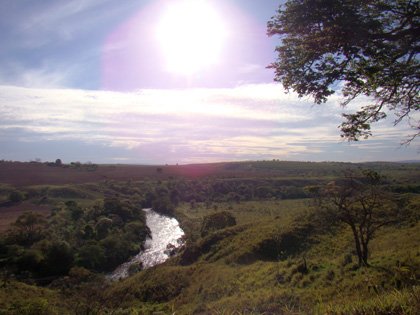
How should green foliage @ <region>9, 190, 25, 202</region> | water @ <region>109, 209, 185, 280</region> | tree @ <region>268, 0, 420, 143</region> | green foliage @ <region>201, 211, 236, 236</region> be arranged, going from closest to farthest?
1. tree @ <region>268, 0, 420, 143</region>
2. water @ <region>109, 209, 185, 280</region>
3. green foliage @ <region>201, 211, 236, 236</region>
4. green foliage @ <region>9, 190, 25, 202</region>

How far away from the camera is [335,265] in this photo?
21484 mm

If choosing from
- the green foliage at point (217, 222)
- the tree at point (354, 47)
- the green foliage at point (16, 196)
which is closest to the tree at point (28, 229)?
the green foliage at point (217, 222)

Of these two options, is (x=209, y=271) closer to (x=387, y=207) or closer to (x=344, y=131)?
(x=387, y=207)

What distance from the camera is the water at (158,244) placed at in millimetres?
41522

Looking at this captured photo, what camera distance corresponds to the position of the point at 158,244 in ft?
169

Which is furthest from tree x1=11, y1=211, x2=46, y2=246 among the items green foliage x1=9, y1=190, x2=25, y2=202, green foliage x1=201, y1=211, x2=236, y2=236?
green foliage x1=9, y1=190, x2=25, y2=202

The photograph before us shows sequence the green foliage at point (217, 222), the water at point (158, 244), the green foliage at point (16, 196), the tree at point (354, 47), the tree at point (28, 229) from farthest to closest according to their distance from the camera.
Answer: the green foliage at point (16, 196) < the green foliage at point (217, 222) < the tree at point (28, 229) < the water at point (158, 244) < the tree at point (354, 47)

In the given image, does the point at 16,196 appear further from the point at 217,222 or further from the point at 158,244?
the point at 217,222

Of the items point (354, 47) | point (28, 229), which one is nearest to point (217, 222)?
point (28, 229)

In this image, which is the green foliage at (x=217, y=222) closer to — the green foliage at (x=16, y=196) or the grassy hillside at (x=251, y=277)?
the grassy hillside at (x=251, y=277)

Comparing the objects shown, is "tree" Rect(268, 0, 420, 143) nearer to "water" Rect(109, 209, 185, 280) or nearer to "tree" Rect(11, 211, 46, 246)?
"water" Rect(109, 209, 185, 280)

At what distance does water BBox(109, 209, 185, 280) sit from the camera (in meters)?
41.5

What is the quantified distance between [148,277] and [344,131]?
76.6 ft

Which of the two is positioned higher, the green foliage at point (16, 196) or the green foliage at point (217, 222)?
the green foliage at point (16, 196)
